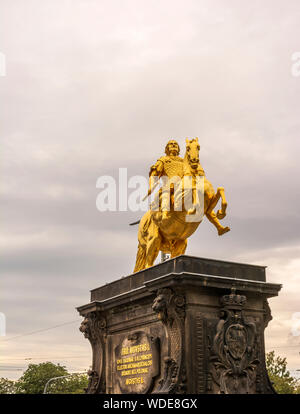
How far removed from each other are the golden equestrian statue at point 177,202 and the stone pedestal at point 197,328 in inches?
59.4

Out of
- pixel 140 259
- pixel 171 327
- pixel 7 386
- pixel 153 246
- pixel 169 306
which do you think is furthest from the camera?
pixel 7 386

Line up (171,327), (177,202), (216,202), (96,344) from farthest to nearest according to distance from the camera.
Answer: (96,344) → (216,202) → (177,202) → (171,327)

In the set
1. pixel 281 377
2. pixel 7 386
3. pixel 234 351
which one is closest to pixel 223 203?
pixel 234 351

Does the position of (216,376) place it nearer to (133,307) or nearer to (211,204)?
(133,307)

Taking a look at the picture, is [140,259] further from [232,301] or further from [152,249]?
[232,301]

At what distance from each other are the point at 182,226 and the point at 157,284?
266 centimetres

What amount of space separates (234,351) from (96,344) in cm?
565

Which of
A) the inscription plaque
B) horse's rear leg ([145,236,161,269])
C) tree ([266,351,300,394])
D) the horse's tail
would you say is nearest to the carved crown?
the inscription plaque

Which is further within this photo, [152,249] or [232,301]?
[152,249]

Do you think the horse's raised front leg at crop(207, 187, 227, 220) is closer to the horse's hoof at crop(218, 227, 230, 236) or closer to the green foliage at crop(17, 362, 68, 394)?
the horse's hoof at crop(218, 227, 230, 236)

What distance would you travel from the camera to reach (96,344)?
69.6ft
